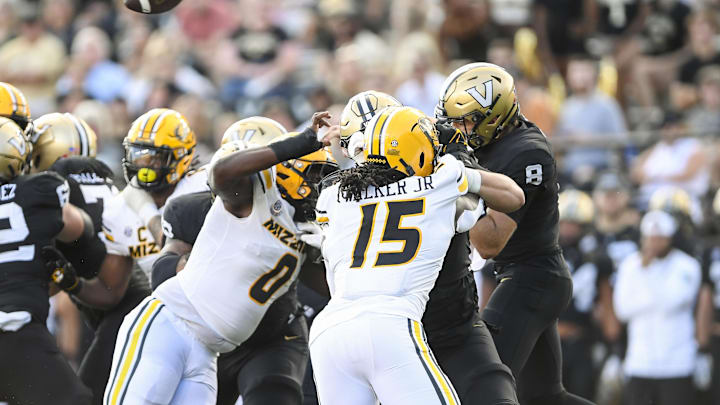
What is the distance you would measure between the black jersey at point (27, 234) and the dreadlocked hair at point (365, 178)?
6.45ft

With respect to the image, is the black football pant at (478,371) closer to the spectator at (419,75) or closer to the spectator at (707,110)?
the spectator at (419,75)

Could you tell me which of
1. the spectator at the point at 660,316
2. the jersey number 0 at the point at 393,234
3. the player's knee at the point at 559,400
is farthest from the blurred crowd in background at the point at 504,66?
the jersey number 0 at the point at 393,234

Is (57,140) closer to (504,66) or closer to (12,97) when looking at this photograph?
(12,97)

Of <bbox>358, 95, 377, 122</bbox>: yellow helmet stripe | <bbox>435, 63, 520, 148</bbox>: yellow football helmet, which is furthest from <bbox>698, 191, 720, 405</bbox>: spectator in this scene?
<bbox>358, 95, 377, 122</bbox>: yellow helmet stripe

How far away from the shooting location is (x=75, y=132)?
8094mm

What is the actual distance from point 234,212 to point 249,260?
254mm

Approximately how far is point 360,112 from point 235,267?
1.15 meters

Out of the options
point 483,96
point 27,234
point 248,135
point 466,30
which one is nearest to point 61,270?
point 27,234

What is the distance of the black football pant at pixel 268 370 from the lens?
21.1 ft

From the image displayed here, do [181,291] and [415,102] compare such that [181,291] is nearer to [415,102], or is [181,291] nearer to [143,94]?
[415,102]

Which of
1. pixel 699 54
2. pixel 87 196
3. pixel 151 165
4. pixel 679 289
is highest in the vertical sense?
pixel 151 165

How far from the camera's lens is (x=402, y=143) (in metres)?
5.72

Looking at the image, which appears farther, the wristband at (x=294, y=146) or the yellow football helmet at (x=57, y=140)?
the yellow football helmet at (x=57, y=140)

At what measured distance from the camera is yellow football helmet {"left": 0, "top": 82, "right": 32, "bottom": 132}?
25.2 feet
